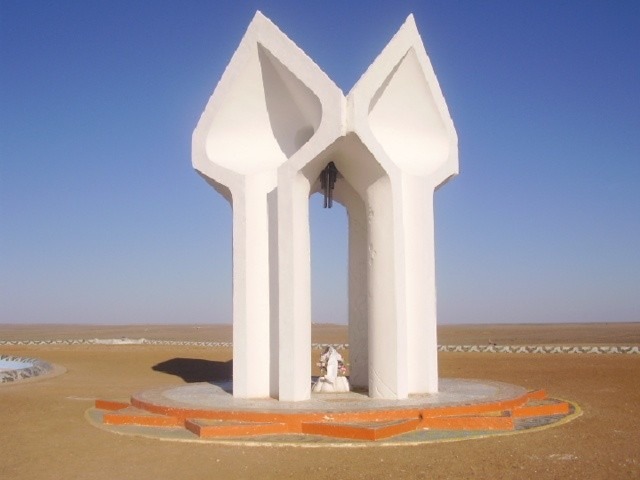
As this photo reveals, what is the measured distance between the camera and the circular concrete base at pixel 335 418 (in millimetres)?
9509

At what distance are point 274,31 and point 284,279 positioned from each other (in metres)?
4.24

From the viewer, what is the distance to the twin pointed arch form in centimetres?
1276

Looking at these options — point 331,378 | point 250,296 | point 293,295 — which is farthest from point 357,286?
point 293,295

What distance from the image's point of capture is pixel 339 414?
1008cm

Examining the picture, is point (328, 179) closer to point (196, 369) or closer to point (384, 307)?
point (384, 307)

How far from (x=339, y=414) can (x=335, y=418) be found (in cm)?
8

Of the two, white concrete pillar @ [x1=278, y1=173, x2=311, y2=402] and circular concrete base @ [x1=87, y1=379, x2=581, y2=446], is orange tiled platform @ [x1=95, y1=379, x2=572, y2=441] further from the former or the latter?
white concrete pillar @ [x1=278, y1=173, x2=311, y2=402]

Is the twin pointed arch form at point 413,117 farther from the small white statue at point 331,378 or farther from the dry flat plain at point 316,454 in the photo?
the dry flat plain at point 316,454

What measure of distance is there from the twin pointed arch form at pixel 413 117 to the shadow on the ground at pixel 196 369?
8341 mm

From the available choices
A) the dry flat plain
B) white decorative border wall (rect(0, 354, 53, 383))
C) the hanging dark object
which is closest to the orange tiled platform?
the dry flat plain

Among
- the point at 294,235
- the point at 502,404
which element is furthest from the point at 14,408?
the point at 502,404

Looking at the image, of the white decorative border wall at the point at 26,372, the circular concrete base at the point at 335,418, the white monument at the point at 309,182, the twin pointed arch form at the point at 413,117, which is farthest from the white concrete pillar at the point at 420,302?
the white decorative border wall at the point at 26,372

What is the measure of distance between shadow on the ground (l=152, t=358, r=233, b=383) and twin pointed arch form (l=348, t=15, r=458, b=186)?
8.34 metres

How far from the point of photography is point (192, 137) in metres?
12.9
